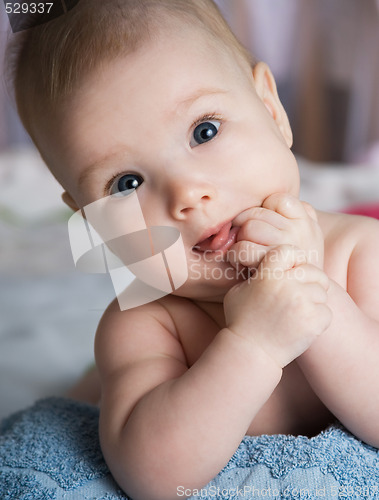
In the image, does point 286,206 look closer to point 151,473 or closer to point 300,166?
point 151,473

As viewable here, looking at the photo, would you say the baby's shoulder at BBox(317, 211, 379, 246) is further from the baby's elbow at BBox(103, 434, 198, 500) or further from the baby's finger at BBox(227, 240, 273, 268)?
the baby's elbow at BBox(103, 434, 198, 500)

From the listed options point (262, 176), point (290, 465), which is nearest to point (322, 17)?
point (262, 176)

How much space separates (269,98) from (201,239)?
10.7 inches

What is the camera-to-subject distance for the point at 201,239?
0.72 meters

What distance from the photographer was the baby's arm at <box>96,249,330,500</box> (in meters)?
0.65

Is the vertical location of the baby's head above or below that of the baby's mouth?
above

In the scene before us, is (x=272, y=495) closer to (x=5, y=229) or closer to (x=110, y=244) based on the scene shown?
(x=110, y=244)

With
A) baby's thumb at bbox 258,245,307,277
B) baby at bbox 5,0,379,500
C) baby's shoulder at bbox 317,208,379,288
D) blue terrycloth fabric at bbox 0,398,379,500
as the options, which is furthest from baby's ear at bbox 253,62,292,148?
blue terrycloth fabric at bbox 0,398,379,500

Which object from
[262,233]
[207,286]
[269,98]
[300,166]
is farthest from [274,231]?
[300,166]

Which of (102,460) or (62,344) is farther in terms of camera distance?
(62,344)

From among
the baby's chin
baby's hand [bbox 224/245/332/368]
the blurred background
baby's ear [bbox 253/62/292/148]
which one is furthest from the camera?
the blurred background

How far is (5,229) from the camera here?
6.99 feet

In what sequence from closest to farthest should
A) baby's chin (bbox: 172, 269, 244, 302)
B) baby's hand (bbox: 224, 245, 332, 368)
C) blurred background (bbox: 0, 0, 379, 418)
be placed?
baby's hand (bbox: 224, 245, 332, 368), baby's chin (bbox: 172, 269, 244, 302), blurred background (bbox: 0, 0, 379, 418)

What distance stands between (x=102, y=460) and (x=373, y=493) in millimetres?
319
